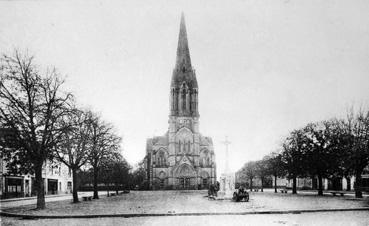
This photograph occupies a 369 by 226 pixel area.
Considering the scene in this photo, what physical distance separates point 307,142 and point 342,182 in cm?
2996

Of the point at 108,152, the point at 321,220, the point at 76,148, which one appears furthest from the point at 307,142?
the point at 321,220

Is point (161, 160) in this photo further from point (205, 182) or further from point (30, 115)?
point (30, 115)

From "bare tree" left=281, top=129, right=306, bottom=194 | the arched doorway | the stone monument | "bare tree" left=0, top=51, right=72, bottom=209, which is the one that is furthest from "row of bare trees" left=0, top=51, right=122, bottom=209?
the arched doorway

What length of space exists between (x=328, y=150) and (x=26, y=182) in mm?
38291

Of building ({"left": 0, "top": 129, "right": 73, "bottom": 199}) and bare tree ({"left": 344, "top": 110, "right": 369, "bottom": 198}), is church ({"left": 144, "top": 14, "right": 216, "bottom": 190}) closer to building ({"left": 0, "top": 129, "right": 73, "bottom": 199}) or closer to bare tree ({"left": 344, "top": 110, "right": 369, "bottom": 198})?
building ({"left": 0, "top": 129, "right": 73, "bottom": 199})

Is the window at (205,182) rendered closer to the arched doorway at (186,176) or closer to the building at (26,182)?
the arched doorway at (186,176)

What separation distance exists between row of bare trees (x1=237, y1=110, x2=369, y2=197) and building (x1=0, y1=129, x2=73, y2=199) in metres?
27.2

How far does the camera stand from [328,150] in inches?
1812

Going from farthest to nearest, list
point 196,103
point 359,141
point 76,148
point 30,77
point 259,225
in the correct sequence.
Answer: point 196,103 → point 359,141 → point 76,148 → point 30,77 → point 259,225

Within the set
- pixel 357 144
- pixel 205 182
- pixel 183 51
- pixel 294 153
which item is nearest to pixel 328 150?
pixel 294 153

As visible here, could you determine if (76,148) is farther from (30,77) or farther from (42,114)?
(30,77)

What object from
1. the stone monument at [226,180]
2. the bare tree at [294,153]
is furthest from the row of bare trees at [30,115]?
the bare tree at [294,153]

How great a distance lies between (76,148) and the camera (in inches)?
1264

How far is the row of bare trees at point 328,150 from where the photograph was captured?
36781 millimetres
